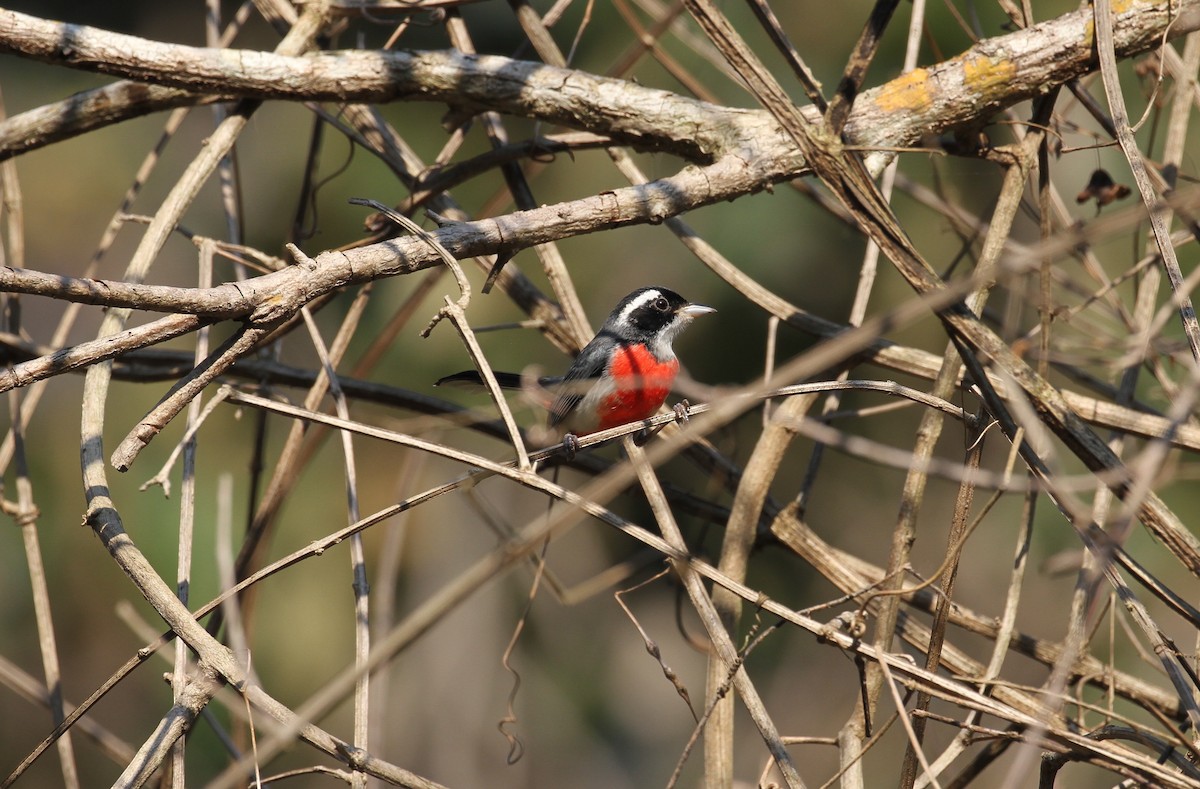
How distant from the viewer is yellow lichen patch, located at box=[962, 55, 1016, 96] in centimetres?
293

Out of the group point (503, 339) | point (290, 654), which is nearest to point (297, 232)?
point (503, 339)

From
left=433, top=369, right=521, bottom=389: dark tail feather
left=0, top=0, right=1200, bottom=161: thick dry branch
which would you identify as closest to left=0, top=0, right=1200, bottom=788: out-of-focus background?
left=433, top=369, right=521, bottom=389: dark tail feather

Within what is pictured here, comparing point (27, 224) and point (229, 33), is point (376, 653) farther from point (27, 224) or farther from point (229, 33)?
point (27, 224)

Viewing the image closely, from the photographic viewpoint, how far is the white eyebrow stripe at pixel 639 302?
4.89 meters

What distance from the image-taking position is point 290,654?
11117 millimetres

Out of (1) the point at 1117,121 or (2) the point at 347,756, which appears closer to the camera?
(2) the point at 347,756

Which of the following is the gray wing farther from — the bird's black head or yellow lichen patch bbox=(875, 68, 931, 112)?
yellow lichen patch bbox=(875, 68, 931, 112)

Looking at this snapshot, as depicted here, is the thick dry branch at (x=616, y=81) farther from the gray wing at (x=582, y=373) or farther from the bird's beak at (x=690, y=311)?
the bird's beak at (x=690, y=311)

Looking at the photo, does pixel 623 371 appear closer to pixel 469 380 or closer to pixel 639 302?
pixel 639 302

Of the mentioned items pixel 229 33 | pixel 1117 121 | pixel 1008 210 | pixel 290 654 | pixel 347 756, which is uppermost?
pixel 229 33

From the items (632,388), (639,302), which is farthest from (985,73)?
(639,302)

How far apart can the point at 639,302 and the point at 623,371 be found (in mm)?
545

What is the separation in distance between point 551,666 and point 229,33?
1201 cm

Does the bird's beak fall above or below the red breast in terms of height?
above
